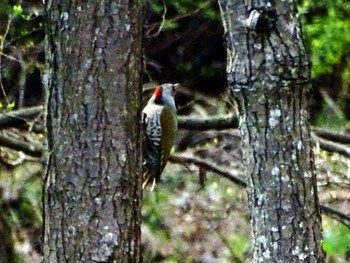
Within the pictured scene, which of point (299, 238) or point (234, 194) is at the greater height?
point (299, 238)

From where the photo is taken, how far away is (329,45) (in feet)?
26.6

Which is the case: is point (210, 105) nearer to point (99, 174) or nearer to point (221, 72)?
point (221, 72)

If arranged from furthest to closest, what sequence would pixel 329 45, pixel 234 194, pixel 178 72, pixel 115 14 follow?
1. pixel 178 72
2. pixel 329 45
3. pixel 234 194
4. pixel 115 14

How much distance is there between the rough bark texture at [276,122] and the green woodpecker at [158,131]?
8.48 feet

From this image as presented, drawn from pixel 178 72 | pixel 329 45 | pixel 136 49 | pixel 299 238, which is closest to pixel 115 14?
pixel 136 49

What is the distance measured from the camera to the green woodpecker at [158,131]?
5.97m

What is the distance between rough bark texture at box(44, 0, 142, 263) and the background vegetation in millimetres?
2662

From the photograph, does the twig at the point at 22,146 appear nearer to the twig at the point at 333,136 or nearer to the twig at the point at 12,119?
the twig at the point at 12,119

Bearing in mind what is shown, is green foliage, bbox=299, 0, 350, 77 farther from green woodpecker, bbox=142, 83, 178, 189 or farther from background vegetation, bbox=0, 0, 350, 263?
green woodpecker, bbox=142, 83, 178, 189

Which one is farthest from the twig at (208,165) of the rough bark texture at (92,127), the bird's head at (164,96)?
the rough bark texture at (92,127)

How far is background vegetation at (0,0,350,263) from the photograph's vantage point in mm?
6316

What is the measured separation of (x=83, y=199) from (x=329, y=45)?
5.25 m

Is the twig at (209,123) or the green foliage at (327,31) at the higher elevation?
the green foliage at (327,31)

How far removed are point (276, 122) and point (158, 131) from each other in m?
2.73
